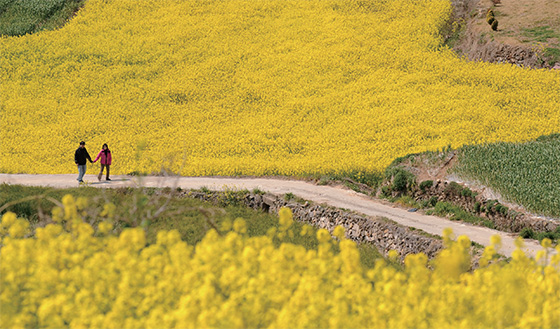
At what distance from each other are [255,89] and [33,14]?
22600 millimetres

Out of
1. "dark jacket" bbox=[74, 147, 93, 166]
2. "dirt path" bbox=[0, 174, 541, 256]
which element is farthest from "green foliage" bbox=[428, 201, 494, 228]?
"dark jacket" bbox=[74, 147, 93, 166]

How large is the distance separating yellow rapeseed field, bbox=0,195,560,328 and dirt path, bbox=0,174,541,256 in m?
8.03

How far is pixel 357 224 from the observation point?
1923 centimetres

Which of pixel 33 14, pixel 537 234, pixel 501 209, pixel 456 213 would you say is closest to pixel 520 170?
pixel 501 209

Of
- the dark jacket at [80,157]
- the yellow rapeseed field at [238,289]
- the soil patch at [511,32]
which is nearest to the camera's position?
the yellow rapeseed field at [238,289]

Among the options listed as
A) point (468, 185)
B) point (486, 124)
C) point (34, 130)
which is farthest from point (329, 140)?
point (34, 130)

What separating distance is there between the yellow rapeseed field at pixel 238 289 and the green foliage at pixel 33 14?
140 feet

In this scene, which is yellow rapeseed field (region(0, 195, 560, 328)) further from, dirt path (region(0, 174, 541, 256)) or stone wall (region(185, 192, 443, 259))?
stone wall (region(185, 192, 443, 259))

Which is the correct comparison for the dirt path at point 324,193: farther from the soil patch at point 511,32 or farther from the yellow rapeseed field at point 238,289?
the soil patch at point 511,32

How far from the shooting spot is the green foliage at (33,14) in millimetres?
47062

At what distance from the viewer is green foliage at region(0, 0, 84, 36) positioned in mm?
47062

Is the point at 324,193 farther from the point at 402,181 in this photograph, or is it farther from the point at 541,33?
the point at 541,33

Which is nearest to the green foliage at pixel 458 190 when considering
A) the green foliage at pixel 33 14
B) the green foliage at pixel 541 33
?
the green foliage at pixel 541 33

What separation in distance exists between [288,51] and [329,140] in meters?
13.8
